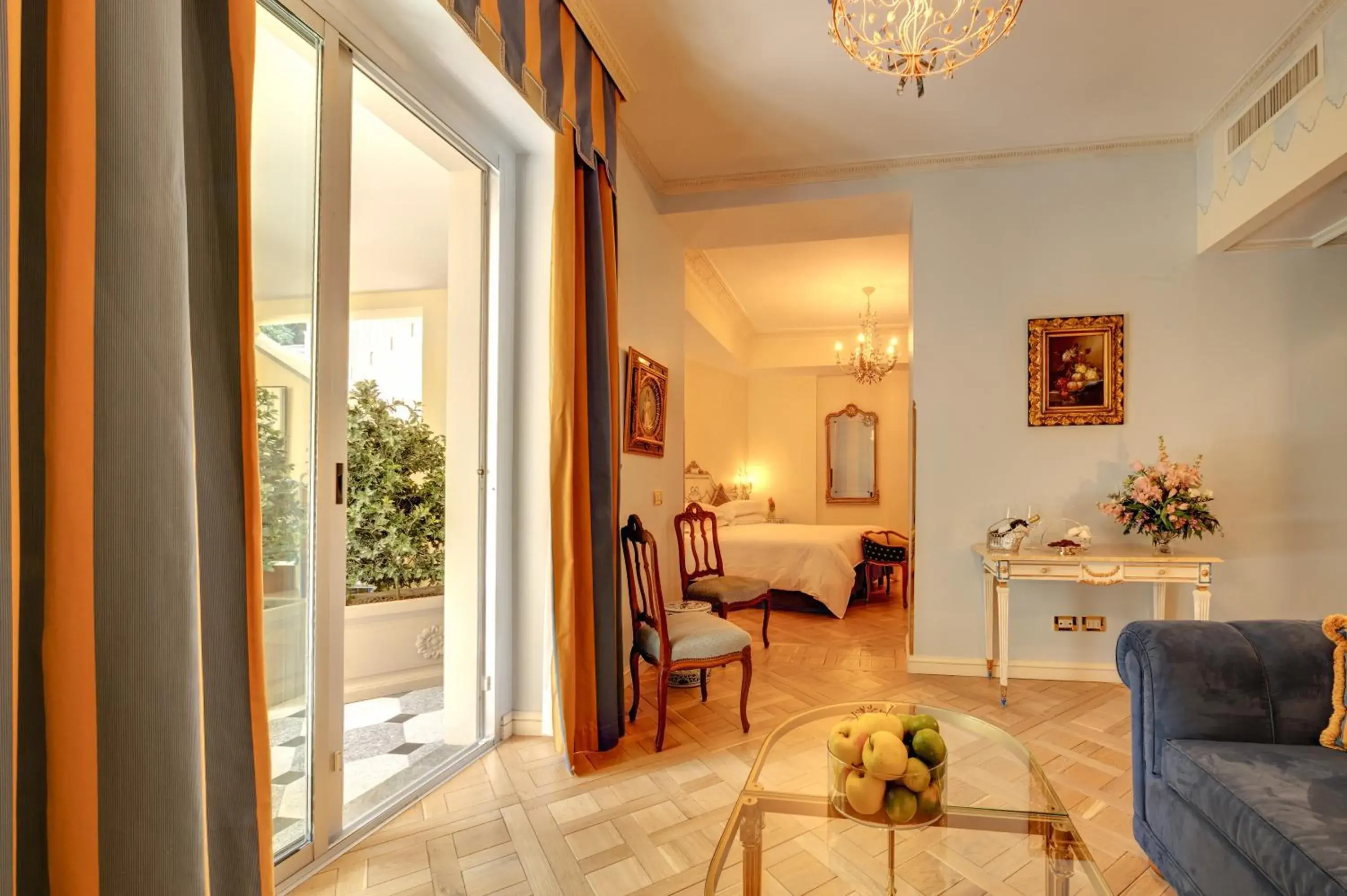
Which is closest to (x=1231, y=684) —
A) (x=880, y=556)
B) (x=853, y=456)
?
(x=880, y=556)

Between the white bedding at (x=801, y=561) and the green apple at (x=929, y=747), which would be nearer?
the green apple at (x=929, y=747)

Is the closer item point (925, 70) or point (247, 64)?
point (247, 64)

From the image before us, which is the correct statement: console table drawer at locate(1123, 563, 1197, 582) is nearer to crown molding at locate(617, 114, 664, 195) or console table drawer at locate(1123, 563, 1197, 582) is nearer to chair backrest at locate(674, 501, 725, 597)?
chair backrest at locate(674, 501, 725, 597)

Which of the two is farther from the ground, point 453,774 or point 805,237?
point 805,237

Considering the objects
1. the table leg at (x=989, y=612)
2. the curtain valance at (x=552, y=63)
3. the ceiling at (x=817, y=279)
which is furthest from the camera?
the ceiling at (x=817, y=279)

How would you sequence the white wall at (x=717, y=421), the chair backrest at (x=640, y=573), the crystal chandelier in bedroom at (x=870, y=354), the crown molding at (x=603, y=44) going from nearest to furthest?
the crown molding at (x=603, y=44), the chair backrest at (x=640, y=573), the crystal chandelier in bedroom at (x=870, y=354), the white wall at (x=717, y=421)

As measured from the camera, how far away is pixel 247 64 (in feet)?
4.35

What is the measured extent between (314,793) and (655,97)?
3.29 metres

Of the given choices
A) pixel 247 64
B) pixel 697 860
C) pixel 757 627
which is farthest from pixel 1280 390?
pixel 247 64

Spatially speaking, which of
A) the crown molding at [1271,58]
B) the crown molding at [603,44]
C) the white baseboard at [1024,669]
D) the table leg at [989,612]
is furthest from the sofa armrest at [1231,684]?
A: the crown molding at [603,44]

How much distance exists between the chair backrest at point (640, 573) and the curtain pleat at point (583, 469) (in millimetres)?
167

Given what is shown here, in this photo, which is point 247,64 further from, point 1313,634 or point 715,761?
point 1313,634

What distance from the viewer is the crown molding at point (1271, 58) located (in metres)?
2.78

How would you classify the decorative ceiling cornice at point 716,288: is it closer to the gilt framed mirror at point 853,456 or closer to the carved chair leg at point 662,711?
the gilt framed mirror at point 853,456
